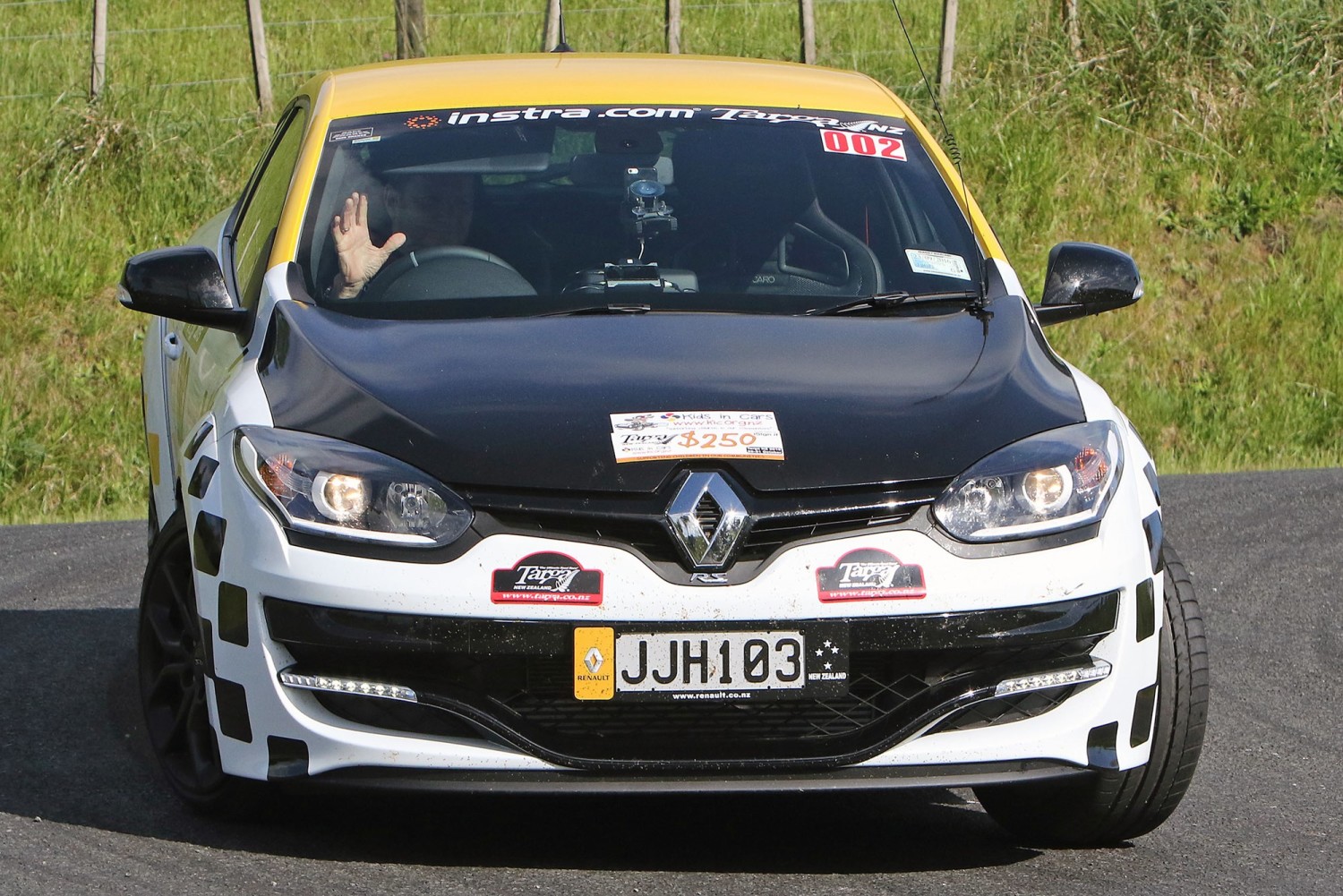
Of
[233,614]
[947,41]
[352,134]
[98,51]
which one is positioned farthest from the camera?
[947,41]

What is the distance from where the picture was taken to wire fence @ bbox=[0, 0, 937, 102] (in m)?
16.5

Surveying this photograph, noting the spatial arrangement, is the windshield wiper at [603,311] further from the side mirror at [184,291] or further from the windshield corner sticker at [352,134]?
the windshield corner sticker at [352,134]

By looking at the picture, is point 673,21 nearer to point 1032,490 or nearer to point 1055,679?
point 1032,490

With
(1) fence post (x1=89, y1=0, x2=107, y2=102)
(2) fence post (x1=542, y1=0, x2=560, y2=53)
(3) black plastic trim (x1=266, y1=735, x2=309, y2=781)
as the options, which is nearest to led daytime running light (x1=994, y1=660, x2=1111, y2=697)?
(3) black plastic trim (x1=266, y1=735, x2=309, y2=781)

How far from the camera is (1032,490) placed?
4.09 meters

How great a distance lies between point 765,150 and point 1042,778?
80.1 inches

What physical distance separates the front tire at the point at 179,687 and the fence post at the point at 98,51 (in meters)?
10.9

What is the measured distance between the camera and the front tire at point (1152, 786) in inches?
173

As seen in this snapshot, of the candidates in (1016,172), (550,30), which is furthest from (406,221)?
(1016,172)

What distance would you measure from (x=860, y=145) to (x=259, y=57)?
10.9 metres

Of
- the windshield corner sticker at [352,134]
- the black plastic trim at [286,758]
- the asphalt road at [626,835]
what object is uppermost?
the windshield corner sticker at [352,134]

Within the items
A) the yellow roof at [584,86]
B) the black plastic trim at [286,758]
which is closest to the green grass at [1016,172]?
the yellow roof at [584,86]

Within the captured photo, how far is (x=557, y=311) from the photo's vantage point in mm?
4805

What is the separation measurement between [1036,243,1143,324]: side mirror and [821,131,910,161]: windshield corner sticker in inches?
22.8
